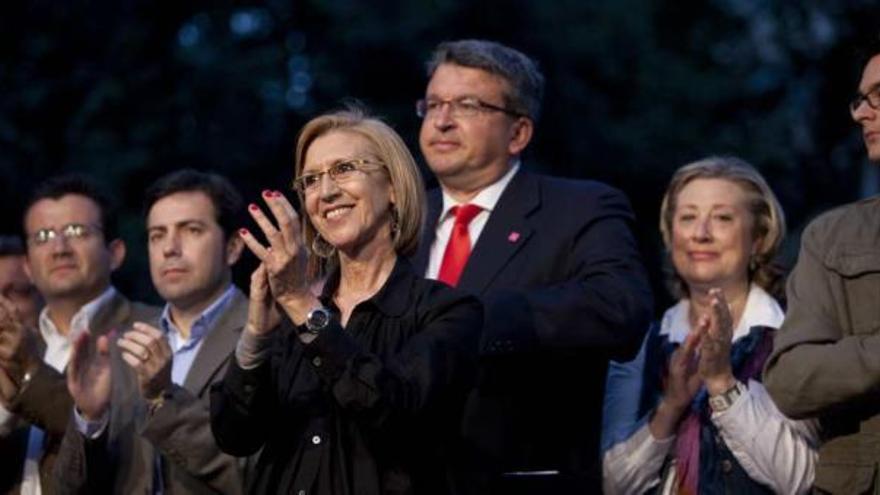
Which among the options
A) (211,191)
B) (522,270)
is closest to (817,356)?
(522,270)

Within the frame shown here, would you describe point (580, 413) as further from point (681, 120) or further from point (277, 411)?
point (681, 120)

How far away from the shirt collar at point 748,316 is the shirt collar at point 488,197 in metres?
0.71

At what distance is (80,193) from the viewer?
7746 millimetres

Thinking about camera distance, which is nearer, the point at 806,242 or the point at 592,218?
the point at 806,242

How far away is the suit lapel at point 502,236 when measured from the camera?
6.52 metres

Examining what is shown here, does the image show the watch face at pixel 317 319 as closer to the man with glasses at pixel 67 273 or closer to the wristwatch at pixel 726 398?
the wristwatch at pixel 726 398

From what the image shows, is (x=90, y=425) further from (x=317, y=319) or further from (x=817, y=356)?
(x=817, y=356)

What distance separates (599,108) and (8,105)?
3.69 meters

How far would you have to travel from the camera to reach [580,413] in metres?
6.48

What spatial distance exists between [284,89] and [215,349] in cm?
540

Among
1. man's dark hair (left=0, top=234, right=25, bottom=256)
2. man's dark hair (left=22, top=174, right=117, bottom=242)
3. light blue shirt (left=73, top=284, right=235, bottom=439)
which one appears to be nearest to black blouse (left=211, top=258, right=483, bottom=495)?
light blue shirt (left=73, top=284, right=235, bottom=439)

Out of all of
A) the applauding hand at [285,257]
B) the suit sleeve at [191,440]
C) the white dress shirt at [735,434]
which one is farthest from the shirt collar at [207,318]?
the applauding hand at [285,257]

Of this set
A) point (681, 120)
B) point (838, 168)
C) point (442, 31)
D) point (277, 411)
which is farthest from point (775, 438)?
point (838, 168)

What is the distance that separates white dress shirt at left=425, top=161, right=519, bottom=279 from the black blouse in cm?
117
